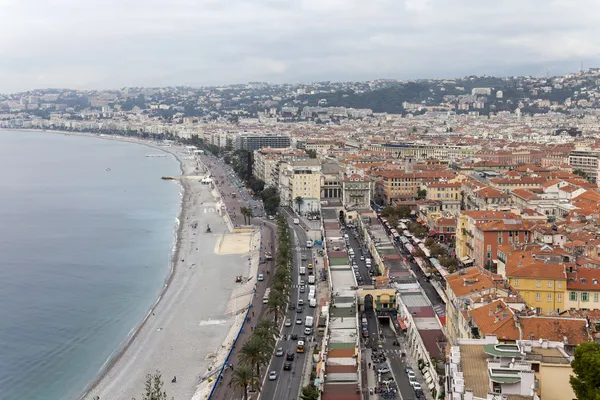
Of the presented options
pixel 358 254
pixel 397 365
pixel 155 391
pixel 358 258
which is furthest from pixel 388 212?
pixel 155 391

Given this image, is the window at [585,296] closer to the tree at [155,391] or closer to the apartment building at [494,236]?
the apartment building at [494,236]

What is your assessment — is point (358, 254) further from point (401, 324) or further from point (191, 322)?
point (401, 324)

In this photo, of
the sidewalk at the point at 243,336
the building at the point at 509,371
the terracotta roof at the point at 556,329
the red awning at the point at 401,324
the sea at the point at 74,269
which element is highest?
the building at the point at 509,371

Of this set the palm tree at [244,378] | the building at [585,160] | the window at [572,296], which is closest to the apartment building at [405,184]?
the building at [585,160]

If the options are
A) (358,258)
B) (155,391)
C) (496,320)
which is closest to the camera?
(496,320)

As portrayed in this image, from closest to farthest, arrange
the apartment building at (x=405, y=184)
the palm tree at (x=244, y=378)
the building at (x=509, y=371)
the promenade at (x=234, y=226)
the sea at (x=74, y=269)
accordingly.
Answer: the building at (x=509, y=371)
the palm tree at (x=244, y=378)
the promenade at (x=234, y=226)
the sea at (x=74, y=269)
the apartment building at (x=405, y=184)

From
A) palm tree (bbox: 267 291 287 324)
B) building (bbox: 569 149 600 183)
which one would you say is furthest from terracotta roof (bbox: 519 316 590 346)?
building (bbox: 569 149 600 183)

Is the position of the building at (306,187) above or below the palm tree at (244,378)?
above

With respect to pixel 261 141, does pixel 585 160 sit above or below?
below
